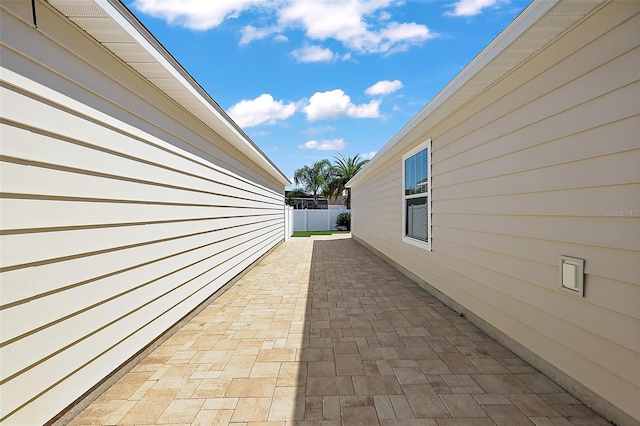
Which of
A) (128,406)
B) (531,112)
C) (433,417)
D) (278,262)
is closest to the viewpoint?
(433,417)

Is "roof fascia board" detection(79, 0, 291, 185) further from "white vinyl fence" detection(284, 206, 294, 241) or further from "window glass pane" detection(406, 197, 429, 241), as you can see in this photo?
"white vinyl fence" detection(284, 206, 294, 241)

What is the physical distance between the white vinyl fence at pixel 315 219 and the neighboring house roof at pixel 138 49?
15297mm

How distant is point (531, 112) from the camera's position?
2.33 meters

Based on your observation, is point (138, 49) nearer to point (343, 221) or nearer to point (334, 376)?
point (334, 376)


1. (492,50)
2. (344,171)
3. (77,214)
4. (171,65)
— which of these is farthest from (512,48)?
(344,171)

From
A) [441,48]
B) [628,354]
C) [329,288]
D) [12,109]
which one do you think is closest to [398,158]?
[441,48]

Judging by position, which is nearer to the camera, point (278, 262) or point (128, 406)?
point (128, 406)

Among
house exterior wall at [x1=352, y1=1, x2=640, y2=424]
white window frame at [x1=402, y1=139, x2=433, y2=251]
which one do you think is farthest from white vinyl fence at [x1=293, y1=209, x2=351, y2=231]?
house exterior wall at [x1=352, y1=1, x2=640, y2=424]

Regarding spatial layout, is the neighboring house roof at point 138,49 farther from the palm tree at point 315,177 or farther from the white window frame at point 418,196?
the palm tree at point 315,177

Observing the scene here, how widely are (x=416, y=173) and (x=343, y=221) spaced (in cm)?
1398

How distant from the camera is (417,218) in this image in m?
5.07

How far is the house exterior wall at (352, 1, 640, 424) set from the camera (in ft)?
5.32

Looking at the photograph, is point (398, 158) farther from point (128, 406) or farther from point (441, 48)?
point (128, 406)

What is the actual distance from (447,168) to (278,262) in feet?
15.8
